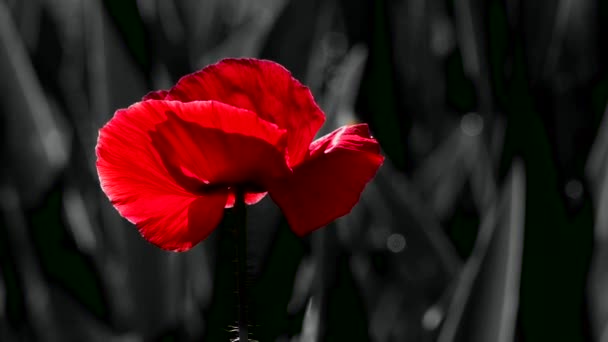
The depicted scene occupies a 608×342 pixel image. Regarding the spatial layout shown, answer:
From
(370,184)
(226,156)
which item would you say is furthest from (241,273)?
(370,184)

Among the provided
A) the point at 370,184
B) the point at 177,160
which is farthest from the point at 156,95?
the point at 370,184

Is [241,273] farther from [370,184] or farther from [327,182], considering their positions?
[370,184]

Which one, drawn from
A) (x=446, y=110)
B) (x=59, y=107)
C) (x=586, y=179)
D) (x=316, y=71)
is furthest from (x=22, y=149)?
(x=586, y=179)

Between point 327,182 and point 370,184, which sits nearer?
point 327,182

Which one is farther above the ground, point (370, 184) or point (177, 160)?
point (177, 160)

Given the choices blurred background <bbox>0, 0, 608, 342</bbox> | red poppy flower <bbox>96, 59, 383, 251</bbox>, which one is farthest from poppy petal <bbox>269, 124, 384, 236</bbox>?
blurred background <bbox>0, 0, 608, 342</bbox>

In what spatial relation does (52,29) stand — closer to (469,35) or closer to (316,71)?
(316,71)
